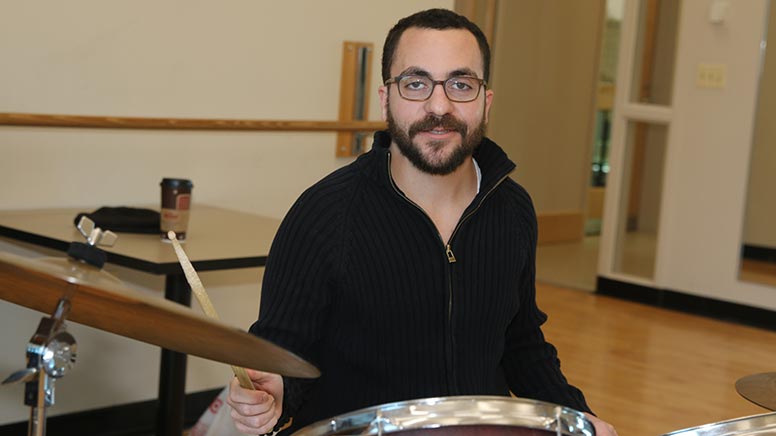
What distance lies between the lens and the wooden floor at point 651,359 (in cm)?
380

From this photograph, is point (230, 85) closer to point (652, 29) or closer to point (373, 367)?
point (373, 367)

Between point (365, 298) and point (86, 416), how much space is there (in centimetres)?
166

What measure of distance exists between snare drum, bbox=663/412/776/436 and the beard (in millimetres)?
552

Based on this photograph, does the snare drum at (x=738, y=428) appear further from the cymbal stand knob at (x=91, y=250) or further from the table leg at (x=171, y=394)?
the table leg at (x=171, y=394)

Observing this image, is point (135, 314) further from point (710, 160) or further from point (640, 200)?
point (640, 200)

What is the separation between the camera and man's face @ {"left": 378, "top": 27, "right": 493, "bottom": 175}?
5.98 ft

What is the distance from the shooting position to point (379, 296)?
71.7 inches

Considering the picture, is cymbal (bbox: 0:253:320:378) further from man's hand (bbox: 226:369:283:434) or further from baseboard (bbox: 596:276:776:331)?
baseboard (bbox: 596:276:776:331)

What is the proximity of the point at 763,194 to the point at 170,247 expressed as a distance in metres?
3.45

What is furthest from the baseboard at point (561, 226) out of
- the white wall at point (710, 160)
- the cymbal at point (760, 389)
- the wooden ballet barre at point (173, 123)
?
the cymbal at point (760, 389)

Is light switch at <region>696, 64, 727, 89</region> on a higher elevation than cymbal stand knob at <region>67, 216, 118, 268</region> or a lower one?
higher

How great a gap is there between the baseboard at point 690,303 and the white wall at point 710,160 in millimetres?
38

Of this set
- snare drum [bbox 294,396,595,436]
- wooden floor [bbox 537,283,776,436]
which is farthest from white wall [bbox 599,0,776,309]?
snare drum [bbox 294,396,595,436]

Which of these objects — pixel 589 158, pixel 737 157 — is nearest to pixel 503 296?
pixel 737 157
